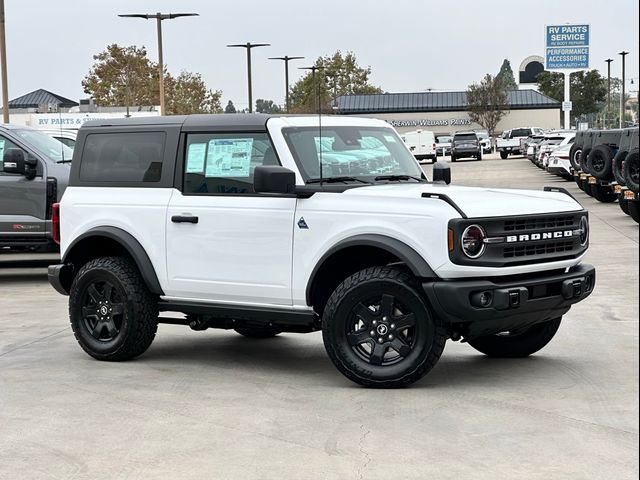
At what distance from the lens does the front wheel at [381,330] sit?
24.7 feet

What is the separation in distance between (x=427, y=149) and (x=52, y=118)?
93.7ft

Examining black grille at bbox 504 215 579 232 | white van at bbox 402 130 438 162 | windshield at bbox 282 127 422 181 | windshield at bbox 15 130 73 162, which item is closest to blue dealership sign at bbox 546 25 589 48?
white van at bbox 402 130 438 162

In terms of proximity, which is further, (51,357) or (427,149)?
(427,149)

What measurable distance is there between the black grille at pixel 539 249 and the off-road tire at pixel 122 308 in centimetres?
284

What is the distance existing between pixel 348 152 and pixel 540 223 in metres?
1.54

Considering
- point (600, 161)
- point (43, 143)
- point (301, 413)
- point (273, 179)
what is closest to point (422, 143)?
point (600, 161)

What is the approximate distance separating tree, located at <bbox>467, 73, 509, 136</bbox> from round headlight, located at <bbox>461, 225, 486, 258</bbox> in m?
111

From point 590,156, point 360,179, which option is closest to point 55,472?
point 360,179

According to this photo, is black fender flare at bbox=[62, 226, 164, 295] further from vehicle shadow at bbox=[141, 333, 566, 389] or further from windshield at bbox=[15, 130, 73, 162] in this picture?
windshield at bbox=[15, 130, 73, 162]

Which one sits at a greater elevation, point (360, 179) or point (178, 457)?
point (360, 179)

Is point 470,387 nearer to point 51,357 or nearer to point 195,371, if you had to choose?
point 195,371

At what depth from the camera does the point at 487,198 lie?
7.75 metres

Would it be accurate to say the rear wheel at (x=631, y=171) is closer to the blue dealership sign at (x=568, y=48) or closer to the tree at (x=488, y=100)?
the blue dealership sign at (x=568, y=48)

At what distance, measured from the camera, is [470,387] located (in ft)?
25.7
